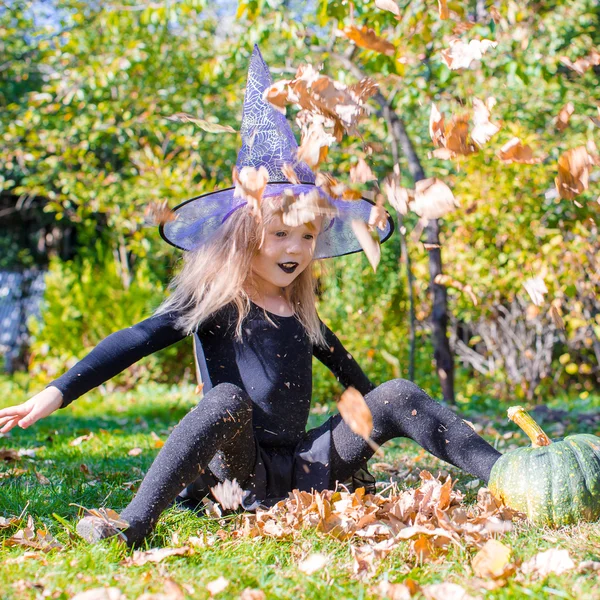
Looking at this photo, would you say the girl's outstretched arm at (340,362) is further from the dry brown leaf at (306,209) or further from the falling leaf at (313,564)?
the falling leaf at (313,564)

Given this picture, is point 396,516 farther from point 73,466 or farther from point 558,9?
point 558,9

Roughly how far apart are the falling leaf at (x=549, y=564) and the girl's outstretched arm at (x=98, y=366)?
1244 millimetres

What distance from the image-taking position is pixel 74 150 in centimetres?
700

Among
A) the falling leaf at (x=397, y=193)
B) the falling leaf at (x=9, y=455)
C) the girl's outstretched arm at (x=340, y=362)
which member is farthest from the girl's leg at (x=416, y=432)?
the falling leaf at (x=9, y=455)

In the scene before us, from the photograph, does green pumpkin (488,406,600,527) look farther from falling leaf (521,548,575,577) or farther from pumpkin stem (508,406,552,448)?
falling leaf (521,548,575,577)

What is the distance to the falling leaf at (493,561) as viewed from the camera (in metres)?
1.59

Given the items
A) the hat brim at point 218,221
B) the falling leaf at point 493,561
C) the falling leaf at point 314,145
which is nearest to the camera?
the falling leaf at point 493,561

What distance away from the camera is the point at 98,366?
2125 mm

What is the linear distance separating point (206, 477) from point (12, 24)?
337 inches

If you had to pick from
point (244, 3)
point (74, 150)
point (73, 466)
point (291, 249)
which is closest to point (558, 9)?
point (244, 3)

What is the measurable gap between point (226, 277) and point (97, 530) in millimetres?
945

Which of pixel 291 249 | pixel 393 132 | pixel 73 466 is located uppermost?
pixel 393 132

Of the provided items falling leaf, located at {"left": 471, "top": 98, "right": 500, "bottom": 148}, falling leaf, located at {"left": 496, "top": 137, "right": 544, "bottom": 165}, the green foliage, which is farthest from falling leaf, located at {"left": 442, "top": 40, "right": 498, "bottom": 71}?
the green foliage

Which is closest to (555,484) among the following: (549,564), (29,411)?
(549,564)
